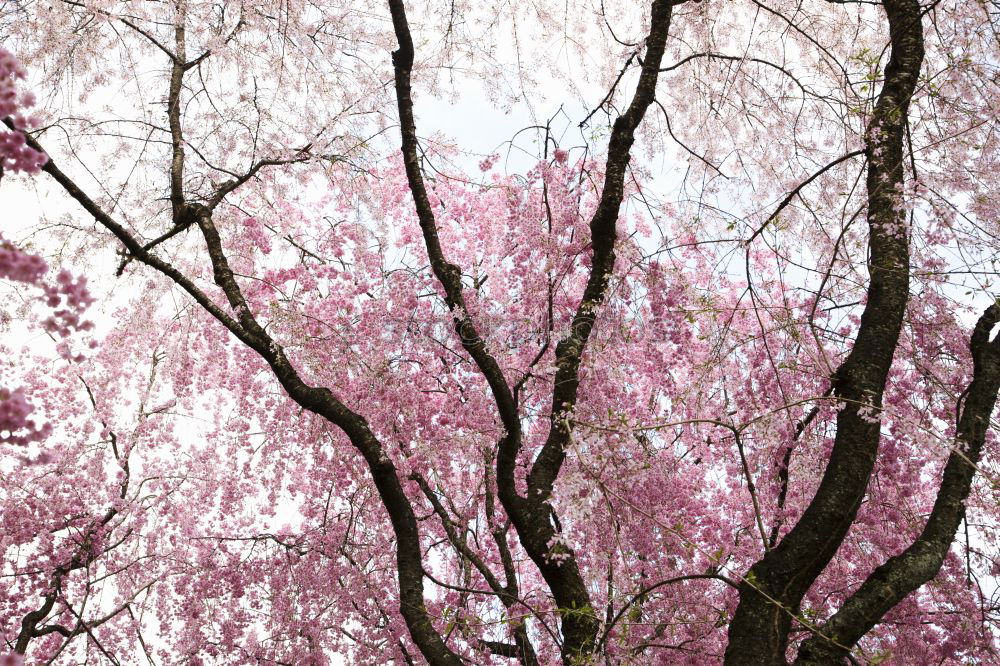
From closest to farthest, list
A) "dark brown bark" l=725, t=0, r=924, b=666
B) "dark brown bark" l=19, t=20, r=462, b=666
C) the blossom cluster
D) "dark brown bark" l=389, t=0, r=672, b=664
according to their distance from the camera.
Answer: the blossom cluster → "dark brown bark" l=725, t=0, r=924, b=666 → "dark brown bark" l=389, t=0, r=672, b=664 → "dark brown bark" l=19, t=20, r=462, b=666

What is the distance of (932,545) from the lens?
380cm

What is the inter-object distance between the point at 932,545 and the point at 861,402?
90 centimetres

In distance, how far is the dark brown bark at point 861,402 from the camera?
3.53 metres

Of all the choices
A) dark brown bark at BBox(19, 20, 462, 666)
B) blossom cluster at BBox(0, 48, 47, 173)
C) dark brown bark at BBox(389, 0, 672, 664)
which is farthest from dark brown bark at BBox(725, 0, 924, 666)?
blossom cluster at BBox(0, 48, 47, 173)

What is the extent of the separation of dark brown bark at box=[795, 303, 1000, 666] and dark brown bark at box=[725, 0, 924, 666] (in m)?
0.20

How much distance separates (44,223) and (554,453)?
5.18 m

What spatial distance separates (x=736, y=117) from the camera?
649cm

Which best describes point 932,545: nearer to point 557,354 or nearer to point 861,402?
point 861,402

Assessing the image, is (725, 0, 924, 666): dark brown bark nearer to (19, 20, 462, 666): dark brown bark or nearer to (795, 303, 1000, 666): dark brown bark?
(795, 303, 1000, 666): dark brown bark

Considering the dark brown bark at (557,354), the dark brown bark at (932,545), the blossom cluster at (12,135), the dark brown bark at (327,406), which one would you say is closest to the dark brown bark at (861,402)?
the dark brown bark at (932,545)

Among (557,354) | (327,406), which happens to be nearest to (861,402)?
(557,354)

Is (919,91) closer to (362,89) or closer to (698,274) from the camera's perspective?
(698,274)

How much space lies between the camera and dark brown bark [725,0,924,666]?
353 centimetres

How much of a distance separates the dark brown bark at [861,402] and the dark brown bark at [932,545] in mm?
197
